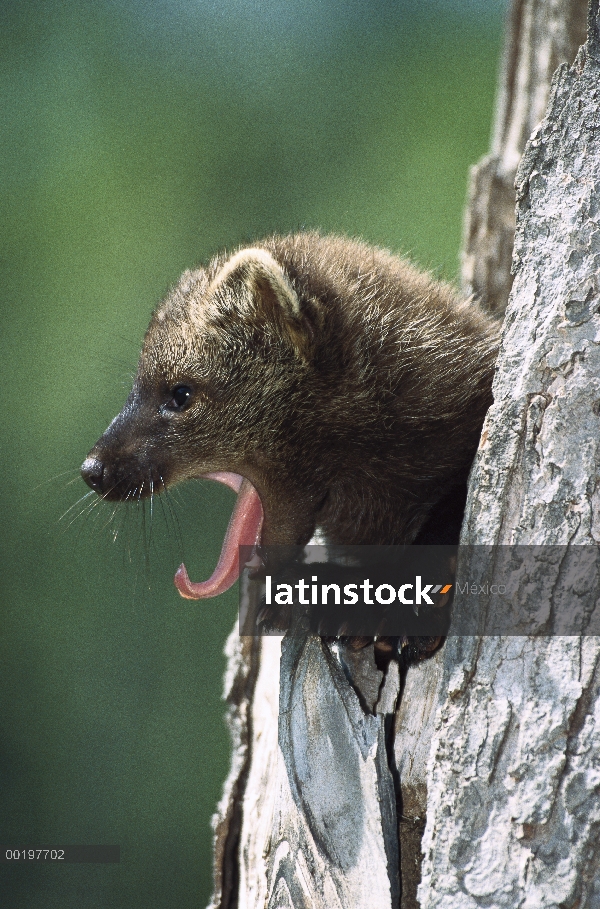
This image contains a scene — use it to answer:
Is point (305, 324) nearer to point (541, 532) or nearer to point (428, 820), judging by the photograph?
point (541, 532)

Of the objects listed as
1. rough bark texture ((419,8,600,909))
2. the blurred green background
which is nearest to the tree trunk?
rough bark texture ((419,8,600,909))

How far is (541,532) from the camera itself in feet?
5.99

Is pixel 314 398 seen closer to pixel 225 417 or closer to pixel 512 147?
pixel 225 417

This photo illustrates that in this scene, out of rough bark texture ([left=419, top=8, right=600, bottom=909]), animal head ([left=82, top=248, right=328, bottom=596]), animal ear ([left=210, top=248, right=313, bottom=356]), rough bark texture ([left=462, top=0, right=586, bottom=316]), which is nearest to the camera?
rough bark texture ([left=419, top=8, right=600, bottom=909])

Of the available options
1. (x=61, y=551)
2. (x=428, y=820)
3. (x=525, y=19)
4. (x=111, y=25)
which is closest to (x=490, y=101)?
(x=111, y=25)

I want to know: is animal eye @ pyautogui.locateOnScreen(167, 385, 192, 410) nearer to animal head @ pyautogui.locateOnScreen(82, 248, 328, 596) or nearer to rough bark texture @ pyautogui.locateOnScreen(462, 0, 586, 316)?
animal head @ pyautogui.locateOnScreen(82, 248, 328, 596)

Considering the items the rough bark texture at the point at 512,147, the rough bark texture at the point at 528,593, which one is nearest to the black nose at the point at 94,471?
the rough bark texture at the point at 528,593

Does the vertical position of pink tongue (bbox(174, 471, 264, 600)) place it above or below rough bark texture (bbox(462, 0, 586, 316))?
below

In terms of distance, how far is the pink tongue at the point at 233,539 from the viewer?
2574 mm

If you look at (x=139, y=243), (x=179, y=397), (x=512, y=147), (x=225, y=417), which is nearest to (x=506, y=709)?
(x=225, y=417)

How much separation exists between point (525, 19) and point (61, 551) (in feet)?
13.6

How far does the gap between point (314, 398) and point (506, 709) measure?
0.99 metres

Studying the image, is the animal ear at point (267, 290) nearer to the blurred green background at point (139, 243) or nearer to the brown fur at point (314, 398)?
the brown fur at point (314, 398)

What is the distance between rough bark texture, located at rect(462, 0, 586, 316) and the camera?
3.42 metres
